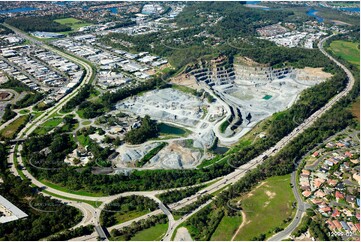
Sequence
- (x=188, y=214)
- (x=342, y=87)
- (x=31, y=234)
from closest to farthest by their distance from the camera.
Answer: (x=31, y=234) → (x=188, y=214) → (x=342, y=87)

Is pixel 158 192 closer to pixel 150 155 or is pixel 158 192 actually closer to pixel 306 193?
pixel 150 155

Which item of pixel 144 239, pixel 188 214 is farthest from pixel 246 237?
pixel 144 239

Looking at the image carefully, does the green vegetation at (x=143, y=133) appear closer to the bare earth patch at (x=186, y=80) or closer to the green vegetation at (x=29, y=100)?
the bare earth patch at (x=186, y=80)

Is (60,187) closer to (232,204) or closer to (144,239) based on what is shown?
(144,239)

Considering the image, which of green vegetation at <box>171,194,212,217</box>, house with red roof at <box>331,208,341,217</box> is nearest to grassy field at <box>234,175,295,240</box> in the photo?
green vegetation at <box>171,194,212,217</box>

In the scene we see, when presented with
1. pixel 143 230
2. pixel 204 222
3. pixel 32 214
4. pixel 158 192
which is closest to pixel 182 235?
pixel 204 222

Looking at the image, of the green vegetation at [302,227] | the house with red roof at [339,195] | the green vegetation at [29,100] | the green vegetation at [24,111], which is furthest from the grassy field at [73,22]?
the green vegetation at [302,227]
